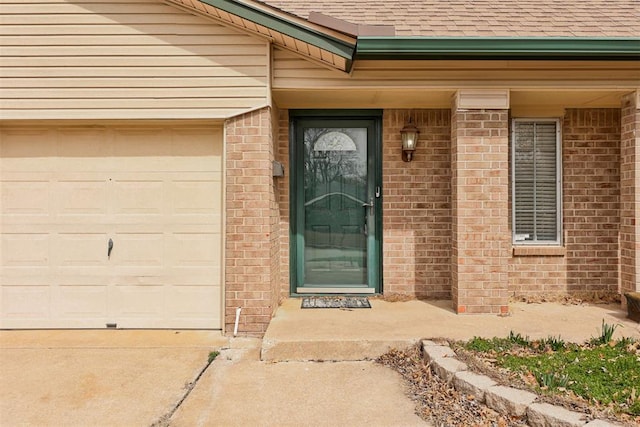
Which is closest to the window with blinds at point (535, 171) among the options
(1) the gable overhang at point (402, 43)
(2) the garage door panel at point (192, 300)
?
Answer: (1) the gable overhang at point (402, 43)

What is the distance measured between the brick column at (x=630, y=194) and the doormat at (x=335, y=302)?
10.5 ft

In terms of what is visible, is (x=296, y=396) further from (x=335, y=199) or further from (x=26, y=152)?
(x=26, y=152)

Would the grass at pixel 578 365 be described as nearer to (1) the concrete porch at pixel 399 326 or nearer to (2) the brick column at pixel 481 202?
(1) the concrete porch at pixel 399 326

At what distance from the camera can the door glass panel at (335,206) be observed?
5.86 m

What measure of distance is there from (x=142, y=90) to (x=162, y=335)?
2.84 m

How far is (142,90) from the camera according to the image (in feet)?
15.5

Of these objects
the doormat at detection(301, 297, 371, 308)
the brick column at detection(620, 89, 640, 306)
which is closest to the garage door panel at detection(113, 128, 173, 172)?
the doormat at detection(301, 297, 371, 308)

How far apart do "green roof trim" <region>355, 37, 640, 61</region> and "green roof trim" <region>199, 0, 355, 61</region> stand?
7.4 inches

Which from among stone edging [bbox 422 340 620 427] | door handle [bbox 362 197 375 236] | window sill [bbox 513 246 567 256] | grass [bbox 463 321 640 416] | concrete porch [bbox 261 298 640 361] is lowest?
Answer: stone edging [bbox 422 340 620 427]

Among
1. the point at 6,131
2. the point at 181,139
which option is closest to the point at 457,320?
the point at 181,139

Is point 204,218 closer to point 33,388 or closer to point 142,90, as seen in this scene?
point 142,90

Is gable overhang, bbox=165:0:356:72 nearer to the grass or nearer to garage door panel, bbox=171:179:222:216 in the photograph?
garage door panel, bbox=171:179:222:216

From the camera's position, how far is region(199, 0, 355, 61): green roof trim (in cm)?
436

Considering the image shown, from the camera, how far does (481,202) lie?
192 inches
